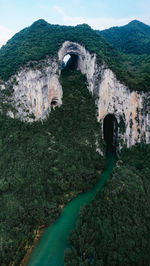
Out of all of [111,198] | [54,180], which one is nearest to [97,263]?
[111,198]

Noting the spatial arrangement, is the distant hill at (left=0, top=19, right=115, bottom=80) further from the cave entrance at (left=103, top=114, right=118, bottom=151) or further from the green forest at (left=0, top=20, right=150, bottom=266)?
the cave entrance at (left=103, top=114, right=118, bottom=151)

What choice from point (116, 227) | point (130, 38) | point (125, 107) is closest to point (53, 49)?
point (125, 107)

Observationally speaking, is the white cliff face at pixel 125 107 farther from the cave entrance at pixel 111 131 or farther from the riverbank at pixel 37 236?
the riverbank at pixel 37 236

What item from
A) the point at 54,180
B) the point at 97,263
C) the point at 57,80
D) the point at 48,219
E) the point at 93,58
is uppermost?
the point at 93,58

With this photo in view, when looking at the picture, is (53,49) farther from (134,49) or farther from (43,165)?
(134,49)

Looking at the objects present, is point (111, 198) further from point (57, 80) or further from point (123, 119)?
point (57, 80)

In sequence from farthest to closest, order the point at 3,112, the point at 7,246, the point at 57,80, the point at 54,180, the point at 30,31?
1. the point at 30,31
2. the point at 57,80
3. the point at 3,112
4. the point at 54,180
5. the point at 7,246
